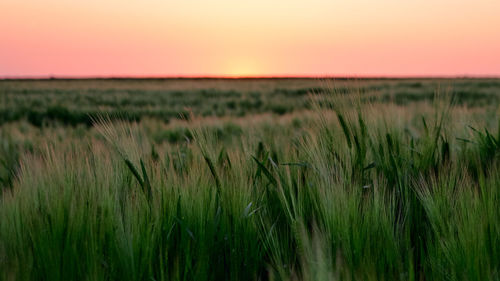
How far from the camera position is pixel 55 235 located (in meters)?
0.83

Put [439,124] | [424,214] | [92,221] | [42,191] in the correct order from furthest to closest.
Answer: [439,124]
[424,214]
[42,191]
[92,221]

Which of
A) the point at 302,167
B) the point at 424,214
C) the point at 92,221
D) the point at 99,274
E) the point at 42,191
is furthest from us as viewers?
the point at 302,167

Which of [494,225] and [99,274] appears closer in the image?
[99,274]

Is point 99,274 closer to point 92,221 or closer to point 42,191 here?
point 92,221

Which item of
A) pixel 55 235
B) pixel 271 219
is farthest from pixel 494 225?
pixel 55 235

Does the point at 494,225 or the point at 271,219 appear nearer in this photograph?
the point at 494,225

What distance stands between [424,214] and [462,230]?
0.99ft

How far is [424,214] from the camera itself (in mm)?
1128

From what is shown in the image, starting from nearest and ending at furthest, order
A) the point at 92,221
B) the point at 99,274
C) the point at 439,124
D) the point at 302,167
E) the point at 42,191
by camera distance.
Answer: the point at 99,274, the point at 92,221, the point at 42,191, the point at 302,167, the point at 439,124

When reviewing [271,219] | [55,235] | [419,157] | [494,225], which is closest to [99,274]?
[55,235]

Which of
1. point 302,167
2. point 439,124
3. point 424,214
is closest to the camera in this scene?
point 424,214

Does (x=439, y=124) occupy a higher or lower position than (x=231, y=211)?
higher

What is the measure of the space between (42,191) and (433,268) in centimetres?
93

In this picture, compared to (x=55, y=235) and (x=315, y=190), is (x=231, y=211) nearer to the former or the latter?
(x=315, y=190)
